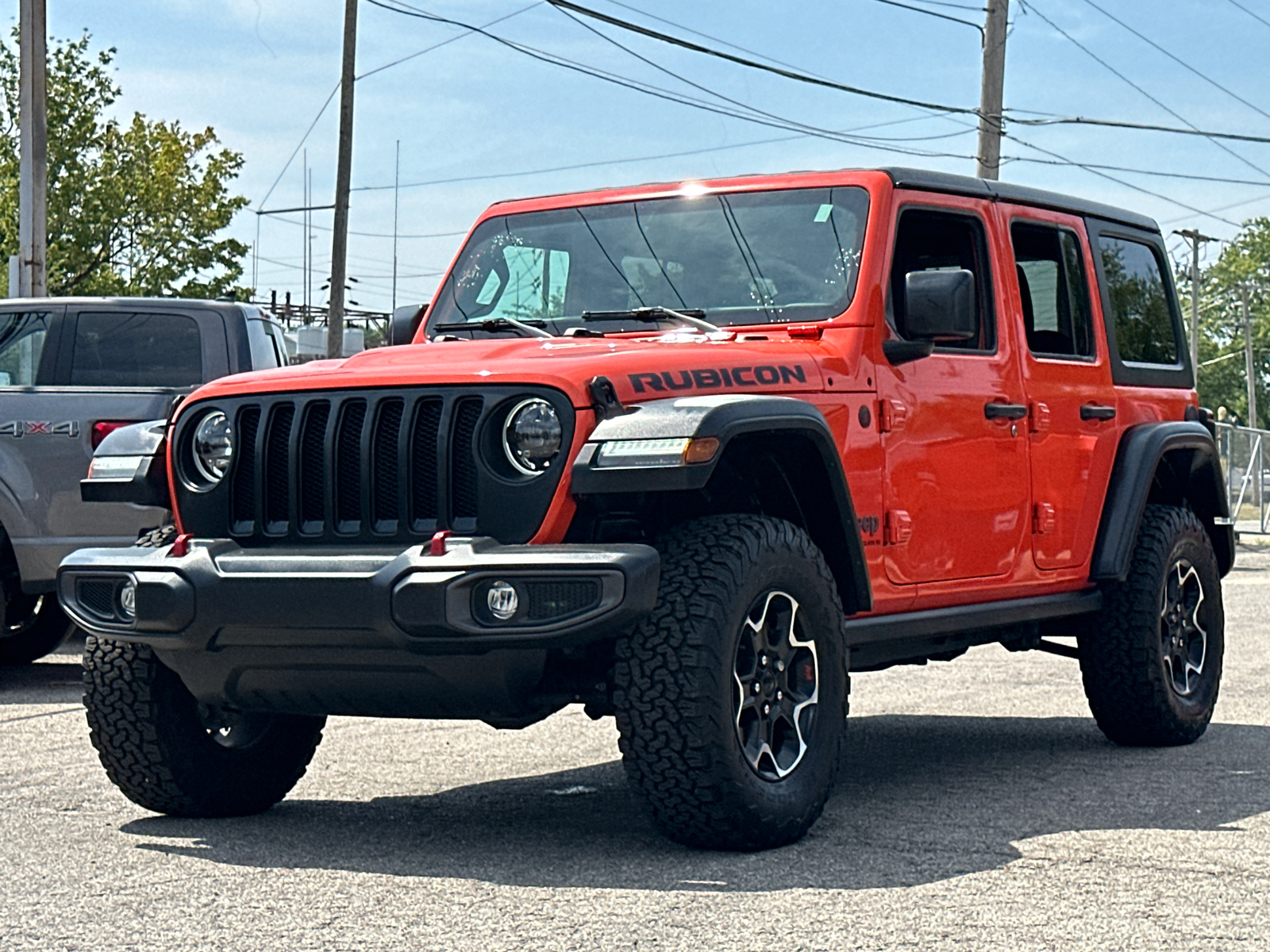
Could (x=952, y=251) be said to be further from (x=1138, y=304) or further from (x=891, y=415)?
(x=1138, y=304)

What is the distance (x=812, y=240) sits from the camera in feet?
22.3

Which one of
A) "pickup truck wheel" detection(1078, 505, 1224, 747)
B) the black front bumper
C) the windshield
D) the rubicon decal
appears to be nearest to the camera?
the black front bumper

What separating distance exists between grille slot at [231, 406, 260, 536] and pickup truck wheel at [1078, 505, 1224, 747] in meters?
3.75

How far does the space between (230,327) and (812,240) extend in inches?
183

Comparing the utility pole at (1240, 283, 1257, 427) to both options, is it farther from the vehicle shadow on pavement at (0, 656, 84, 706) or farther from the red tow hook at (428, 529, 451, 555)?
the red tow hook at (428, 529, 451, 555)

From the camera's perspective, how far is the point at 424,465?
554 cm

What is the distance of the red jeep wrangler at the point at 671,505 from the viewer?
531 centimetres

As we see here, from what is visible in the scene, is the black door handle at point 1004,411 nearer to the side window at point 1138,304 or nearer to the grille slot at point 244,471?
the side window at point 1138,304

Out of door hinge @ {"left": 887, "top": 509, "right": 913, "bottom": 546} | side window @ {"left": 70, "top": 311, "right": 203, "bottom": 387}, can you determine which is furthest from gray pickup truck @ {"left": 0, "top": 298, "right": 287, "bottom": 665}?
door hinge @ {"left": 887, "top": 509, "right": 913, "bottom": 546}

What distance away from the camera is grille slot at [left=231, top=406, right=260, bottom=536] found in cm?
582

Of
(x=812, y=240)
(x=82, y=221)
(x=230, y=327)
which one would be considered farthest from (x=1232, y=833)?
(x=82, y=221)

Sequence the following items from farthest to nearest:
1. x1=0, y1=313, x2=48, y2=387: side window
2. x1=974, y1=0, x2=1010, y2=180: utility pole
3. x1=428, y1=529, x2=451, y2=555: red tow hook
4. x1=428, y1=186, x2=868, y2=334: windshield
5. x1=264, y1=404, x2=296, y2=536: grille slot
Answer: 1. x1=974, y1=0, x2=1010, y2=180: utility pole
2. x1=0, y1=313, x2=48, y2=387: side window
3. x1=428, y1=186, x2=868, y2=334: windshield
4. x1=264, y1=404, x2=296, y2=536: grille slot
5. x1=428, y1=529, x2=451, y2=555: red tow hook

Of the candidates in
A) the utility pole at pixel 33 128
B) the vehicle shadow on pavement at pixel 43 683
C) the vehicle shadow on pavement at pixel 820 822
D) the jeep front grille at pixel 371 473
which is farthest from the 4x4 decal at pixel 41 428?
the utility pole at pixel 33 128

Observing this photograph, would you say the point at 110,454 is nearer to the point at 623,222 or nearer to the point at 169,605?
the point at 169,605
